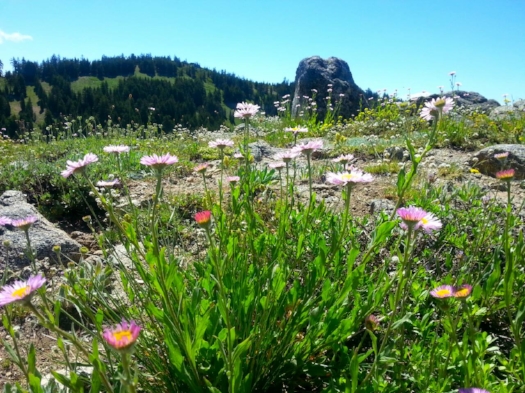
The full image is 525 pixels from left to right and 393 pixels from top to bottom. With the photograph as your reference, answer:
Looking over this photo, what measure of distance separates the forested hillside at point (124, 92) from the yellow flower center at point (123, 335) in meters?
39.4

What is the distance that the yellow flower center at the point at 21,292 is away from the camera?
40.1 inches

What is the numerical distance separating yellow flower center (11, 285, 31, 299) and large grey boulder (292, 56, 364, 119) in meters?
13.9

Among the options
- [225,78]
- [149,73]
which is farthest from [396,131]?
[149,73]

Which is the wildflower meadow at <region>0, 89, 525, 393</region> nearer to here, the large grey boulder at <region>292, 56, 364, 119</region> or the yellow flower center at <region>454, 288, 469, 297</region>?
the yellow flower center at <region>454, 288, 469, 297</region>

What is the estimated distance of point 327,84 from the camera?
15.2 meters

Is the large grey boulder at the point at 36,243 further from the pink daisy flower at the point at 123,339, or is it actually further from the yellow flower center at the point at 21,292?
the pink daisy flower at the point at 123,339

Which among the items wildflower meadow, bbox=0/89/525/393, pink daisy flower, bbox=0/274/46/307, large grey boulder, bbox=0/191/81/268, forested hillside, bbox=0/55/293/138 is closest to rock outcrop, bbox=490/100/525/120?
wildflower meadow, bbox=0/89/525/393

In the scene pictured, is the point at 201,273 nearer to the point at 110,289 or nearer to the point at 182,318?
the point at 182,318

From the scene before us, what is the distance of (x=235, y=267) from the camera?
192 cm

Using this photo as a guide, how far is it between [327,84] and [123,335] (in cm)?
1532

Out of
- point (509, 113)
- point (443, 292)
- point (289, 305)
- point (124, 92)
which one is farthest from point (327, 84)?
point (124, 92)

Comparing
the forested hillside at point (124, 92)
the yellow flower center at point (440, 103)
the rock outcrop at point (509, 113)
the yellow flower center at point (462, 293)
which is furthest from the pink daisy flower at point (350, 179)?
the forested hillside at point (124, 92)

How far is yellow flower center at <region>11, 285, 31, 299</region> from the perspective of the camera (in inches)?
40.1

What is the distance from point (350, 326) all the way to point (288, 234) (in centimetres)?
109
